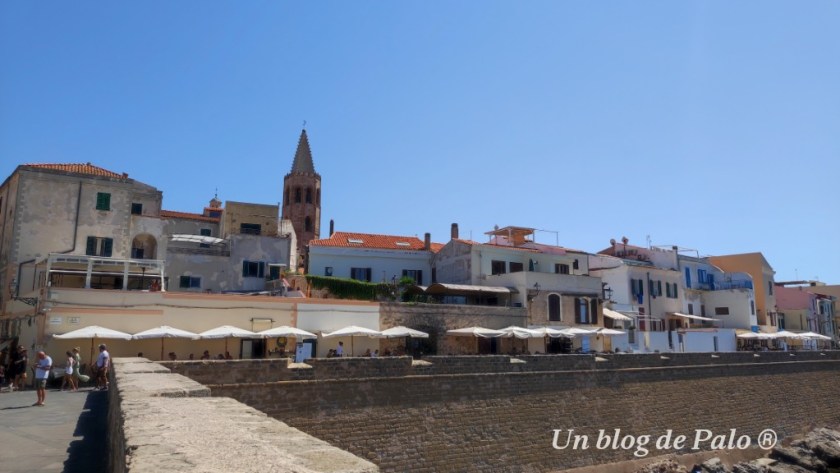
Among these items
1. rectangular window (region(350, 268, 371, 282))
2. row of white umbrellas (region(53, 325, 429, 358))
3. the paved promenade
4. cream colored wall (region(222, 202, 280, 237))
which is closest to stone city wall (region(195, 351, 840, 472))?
the paved promenade

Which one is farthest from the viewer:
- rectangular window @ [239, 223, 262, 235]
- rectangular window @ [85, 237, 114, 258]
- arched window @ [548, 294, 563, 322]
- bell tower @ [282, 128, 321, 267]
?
bell tower @ [282, 128, 321, 267]

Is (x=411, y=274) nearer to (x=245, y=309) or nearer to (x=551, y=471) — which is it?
(x=245, y=309)

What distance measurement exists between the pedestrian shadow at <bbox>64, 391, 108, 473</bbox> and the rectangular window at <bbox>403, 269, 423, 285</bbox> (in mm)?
26606

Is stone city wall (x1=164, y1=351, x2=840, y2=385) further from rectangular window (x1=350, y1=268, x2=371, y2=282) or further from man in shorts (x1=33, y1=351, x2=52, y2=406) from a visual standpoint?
rectangular window (x1=350, y1=268, x2=371, y2=282)

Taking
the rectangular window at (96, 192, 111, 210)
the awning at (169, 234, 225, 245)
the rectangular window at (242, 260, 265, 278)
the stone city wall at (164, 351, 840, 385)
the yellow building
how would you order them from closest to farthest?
1. the stone city wall at (164, 351, 840, 385)
2. the rectangular window at (96, 192, 111, 210)
3. the awning at (169, 234, 225, 245)
4. the rectangular window at (242, 260, 265, 278)
5. the yellow building

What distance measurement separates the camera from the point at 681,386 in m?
22.6

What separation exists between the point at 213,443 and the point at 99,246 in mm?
29789

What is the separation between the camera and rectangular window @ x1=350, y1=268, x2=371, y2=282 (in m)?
37.4

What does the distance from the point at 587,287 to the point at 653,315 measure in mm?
8659

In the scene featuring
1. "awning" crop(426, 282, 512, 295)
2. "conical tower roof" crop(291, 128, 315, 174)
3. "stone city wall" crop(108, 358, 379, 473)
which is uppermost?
"conical tower roof" crop(291, 128, 315, 174)

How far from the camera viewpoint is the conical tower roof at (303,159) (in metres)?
59.1

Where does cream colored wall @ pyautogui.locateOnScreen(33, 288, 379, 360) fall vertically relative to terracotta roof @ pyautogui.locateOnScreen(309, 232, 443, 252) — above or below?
below

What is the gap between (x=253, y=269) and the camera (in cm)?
3362

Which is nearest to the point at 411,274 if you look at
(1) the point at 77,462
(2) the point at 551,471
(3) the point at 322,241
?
(3) the point at 322,241
